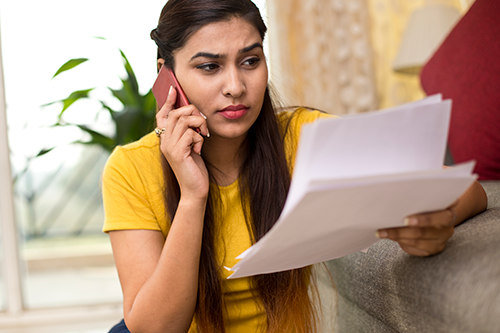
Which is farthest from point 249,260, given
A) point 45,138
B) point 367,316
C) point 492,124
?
point 45,138

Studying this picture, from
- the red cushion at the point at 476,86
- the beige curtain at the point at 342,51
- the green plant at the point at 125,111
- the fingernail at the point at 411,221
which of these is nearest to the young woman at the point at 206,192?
the fingernail at the point at 411,221

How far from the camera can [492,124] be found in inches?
40.0

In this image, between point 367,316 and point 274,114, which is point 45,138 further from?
point 367,316

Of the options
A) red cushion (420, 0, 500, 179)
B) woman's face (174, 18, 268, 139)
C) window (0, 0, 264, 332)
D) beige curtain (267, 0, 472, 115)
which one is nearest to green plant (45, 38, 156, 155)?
window (0, 0, 264, 332)

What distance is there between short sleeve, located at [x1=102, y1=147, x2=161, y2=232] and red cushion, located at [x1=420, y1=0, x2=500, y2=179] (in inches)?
31.9

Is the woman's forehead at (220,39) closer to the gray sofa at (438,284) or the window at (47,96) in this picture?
the gray sofa at (438,284)

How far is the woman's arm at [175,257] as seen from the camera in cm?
76

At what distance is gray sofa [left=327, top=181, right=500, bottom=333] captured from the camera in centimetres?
44

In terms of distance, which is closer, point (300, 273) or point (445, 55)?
point (300, 273)

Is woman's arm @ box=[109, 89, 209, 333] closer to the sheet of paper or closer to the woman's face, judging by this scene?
the woman's face

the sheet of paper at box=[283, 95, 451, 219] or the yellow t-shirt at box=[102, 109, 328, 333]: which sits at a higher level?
the sheet of paper at box=[283, 95, 451, 219]

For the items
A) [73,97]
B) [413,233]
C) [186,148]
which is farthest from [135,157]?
[73,97]

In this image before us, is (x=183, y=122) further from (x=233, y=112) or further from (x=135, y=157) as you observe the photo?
(x=135, y=157)

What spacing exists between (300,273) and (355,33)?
1.51 m
